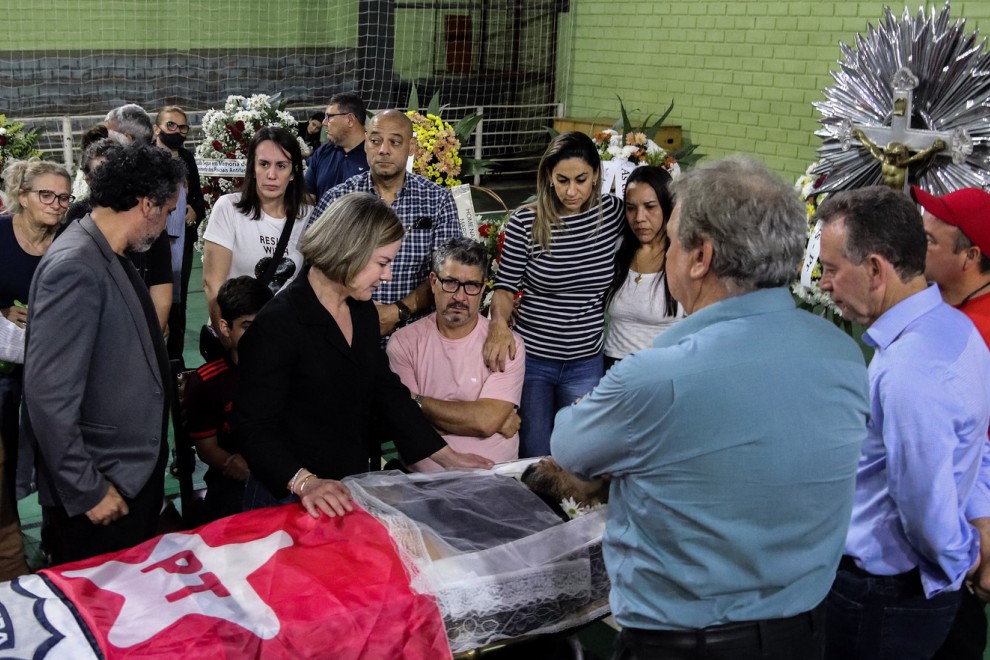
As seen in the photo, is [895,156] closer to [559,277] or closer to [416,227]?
[559,277]

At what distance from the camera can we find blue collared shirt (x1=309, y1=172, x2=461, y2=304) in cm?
350

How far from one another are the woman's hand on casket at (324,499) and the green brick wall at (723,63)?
634 centimetres

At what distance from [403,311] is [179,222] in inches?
69.8

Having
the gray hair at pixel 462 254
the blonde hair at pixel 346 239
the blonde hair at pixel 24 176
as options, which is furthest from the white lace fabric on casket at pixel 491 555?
the blonde hair at pixel 24 176

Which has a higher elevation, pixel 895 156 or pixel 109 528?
Answer: pixel 895 156

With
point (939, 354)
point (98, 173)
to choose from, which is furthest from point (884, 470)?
point (98, 173)

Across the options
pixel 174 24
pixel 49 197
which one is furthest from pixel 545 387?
pixel 174 24

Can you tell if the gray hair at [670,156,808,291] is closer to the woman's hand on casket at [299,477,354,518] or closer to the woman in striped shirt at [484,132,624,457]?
the woman's hand on casket at [299,477,354,518]

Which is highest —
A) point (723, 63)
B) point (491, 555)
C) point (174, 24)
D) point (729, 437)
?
point (174, 24)

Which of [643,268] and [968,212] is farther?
[643,268]

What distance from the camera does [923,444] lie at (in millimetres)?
1812

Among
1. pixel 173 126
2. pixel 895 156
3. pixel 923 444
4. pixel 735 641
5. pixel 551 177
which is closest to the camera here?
Result: pixel 735 641

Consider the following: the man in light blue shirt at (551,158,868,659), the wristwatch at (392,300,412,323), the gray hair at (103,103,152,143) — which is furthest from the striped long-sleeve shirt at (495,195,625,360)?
the gray hair at (103,103,152,143)

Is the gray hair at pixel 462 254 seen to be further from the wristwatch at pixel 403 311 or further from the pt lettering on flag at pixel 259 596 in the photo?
the pt lettering on flag at pixel 259 596
